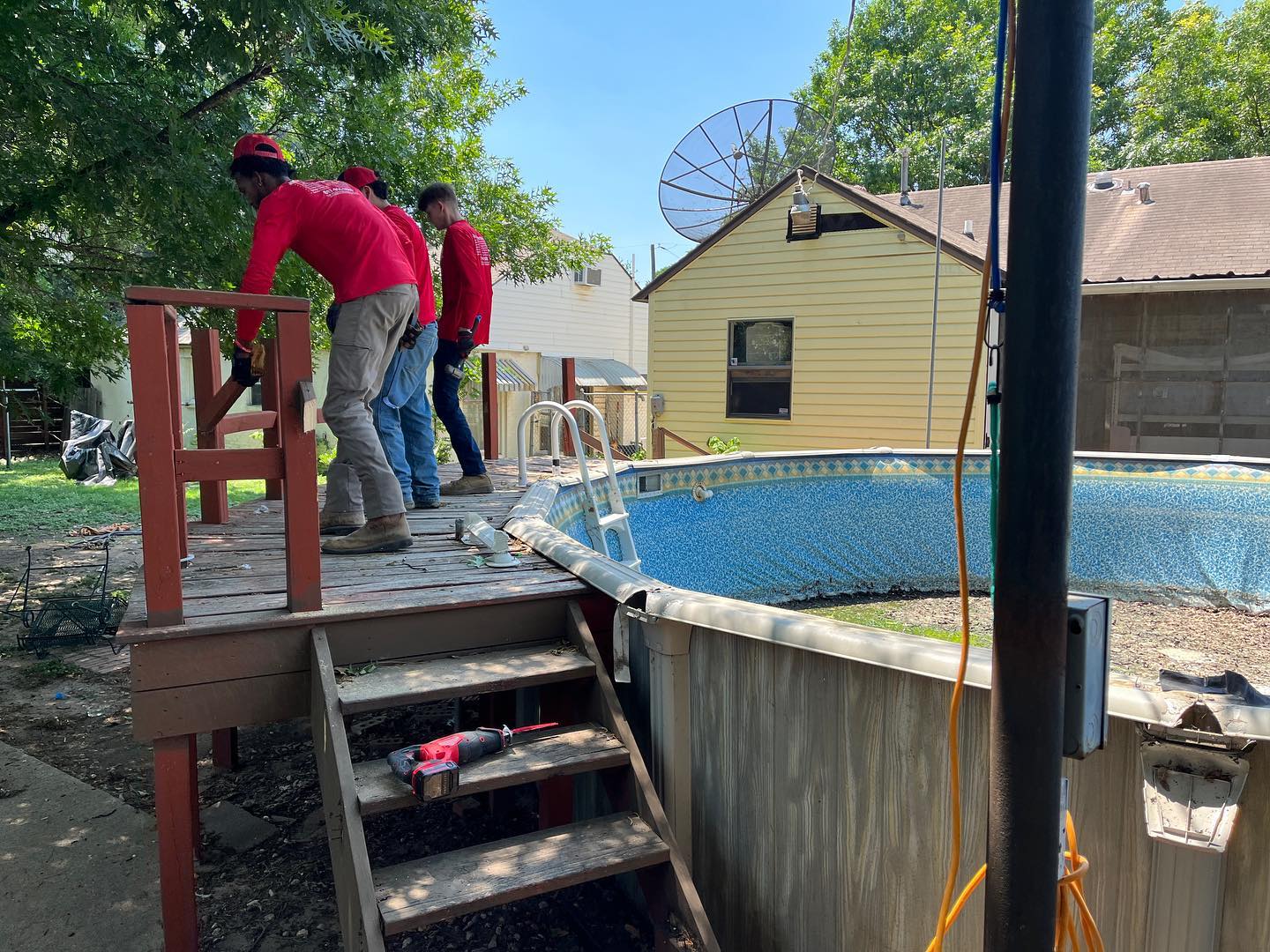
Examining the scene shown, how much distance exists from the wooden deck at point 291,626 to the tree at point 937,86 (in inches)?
783

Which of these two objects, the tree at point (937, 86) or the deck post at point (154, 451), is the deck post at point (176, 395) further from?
the tree at point (937, 86)

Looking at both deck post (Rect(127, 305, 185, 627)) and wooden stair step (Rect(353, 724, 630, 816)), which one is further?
deck post (Rect(127, 305, 185, 627))

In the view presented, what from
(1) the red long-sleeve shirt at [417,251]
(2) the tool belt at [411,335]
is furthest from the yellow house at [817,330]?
(2) the tool belt at [411,335]

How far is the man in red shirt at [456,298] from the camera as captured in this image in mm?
4645

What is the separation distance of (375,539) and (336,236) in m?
1.24

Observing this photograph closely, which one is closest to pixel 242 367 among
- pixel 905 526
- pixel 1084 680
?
pixel 1084 680

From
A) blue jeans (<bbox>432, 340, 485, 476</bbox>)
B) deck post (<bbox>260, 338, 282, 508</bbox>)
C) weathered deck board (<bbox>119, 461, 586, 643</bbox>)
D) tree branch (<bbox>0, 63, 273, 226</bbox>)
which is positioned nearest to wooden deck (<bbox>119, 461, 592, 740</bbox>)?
weathered deck board (<bbox>119, 461, 586, 643</bbox>)

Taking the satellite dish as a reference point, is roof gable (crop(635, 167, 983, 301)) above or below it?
below

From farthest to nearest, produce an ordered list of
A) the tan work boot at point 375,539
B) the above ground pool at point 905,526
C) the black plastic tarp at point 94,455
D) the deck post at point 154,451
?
the black plastic tarp at point 94,455
the above ground pool at point 905,526
the tan work boot at point 375,539
the deck post at point 154,451

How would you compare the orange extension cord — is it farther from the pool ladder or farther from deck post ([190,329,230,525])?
deck post ([190,329,230,525])

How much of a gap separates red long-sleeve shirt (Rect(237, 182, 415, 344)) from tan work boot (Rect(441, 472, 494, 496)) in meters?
2.06

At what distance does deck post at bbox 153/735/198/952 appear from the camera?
7.95 feet

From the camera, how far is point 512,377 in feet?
61.4

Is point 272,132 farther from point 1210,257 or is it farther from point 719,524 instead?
point 1210,257
